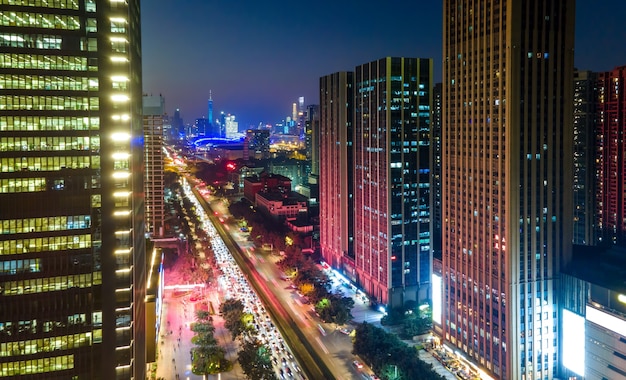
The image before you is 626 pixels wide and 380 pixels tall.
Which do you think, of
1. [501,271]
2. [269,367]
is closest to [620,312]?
[501,271]

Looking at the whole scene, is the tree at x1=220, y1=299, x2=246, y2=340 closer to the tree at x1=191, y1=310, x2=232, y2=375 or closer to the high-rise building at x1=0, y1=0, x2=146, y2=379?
the tree at x1=191, y1=310, x2=232, y2=375

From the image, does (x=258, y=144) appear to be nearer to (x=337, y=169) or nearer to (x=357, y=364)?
(x=337, y=169)

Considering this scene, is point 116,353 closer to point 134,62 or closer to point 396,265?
point 134,62

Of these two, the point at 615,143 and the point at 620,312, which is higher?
the point at 615,143

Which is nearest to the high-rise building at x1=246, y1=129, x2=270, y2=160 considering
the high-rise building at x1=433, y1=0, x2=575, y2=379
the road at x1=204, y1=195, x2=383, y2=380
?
the road at x1=204, y1=195, x2=383, y2=380

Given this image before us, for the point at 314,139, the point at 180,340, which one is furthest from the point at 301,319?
the point at 314,139

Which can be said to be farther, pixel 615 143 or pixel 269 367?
pixel 615 143

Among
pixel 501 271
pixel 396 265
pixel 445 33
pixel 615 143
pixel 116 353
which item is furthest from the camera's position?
pixel 615 143
